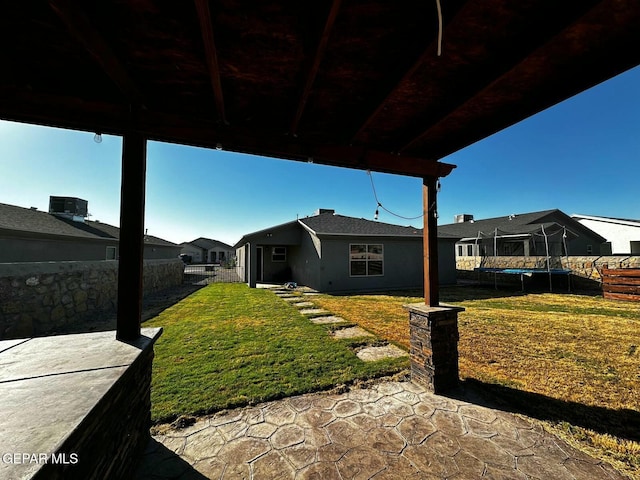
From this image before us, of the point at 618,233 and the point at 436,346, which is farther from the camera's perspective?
the point at 618,233

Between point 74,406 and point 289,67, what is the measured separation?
271 cm

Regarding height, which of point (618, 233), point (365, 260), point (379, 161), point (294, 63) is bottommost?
point (365, 260)

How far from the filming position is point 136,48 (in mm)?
1916

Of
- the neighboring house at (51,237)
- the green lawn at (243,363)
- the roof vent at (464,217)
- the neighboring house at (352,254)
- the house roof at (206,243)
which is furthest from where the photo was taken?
the house roof at (206,243)

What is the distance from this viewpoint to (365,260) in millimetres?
13305

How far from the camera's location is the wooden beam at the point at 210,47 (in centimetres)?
149

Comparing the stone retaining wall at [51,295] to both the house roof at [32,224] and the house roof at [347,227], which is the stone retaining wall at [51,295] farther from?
the house roof at [347,227]

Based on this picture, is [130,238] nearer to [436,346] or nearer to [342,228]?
[436,346]

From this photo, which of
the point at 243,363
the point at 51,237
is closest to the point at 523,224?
the point at 243,363

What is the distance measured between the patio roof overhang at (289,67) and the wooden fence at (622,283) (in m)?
12.7

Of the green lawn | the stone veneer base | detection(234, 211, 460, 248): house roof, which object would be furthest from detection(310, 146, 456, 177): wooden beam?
detection(234, 211, 460, 248): house roof

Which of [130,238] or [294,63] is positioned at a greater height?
[294,63]

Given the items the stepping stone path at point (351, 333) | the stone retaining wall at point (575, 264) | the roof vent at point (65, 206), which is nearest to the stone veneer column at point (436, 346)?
the stepping stone path at point (351, 333)

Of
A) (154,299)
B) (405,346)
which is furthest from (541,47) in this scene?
(154,299)
